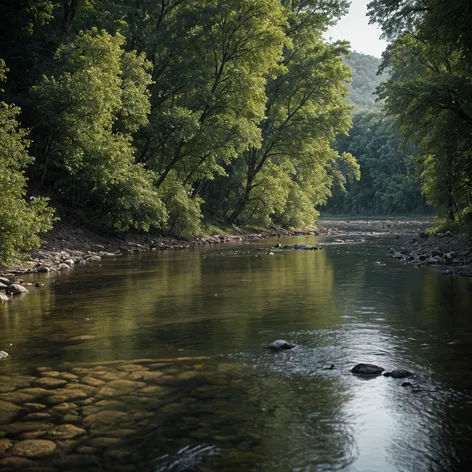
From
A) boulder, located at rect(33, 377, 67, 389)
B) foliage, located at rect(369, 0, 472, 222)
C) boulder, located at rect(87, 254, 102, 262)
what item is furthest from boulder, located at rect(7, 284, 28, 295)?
foliage, located at rect(369, 0, 472, 222)

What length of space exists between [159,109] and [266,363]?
27028 mm

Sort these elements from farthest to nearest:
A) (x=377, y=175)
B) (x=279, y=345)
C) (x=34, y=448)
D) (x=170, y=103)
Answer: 1. (x=377, y=175)
2. (x=170, y=103)
3. (x=279, y=345)
4. (x=34, y=448)

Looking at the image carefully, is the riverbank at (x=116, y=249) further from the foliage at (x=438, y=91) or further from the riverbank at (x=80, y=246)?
the foliage at (x=438, y=91)

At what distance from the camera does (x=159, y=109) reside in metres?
31.7

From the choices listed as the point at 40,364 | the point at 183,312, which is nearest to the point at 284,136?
the point at 183,312

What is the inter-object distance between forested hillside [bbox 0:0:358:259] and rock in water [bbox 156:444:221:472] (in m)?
10.7

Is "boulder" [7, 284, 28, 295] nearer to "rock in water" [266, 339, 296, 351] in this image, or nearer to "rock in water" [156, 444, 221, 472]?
"rock in water" [266, 339, 296, 351]

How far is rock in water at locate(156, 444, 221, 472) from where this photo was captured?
13.0ft

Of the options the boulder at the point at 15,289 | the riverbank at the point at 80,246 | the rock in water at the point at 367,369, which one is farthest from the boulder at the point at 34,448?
the riverbank at the point at 80,246

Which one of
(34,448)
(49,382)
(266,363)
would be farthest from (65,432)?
(266,363)

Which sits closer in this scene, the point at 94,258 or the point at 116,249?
the point at 94,258

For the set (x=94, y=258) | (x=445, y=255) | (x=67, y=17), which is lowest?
(x=94, y=258)

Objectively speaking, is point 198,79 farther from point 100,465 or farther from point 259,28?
point 100,465

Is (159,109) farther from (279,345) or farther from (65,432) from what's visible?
(65,432)
